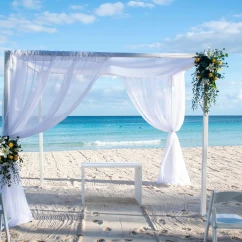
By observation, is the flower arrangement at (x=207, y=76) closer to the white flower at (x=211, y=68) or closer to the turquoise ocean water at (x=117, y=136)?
the white flower at (x=211, y=68)

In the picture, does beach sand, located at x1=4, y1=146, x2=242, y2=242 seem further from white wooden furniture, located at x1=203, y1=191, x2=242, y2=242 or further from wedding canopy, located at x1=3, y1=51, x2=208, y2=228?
wedding canopy, located at x1=3, y1=51, x2=208, y2=228

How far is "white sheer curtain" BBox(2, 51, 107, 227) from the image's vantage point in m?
5.14

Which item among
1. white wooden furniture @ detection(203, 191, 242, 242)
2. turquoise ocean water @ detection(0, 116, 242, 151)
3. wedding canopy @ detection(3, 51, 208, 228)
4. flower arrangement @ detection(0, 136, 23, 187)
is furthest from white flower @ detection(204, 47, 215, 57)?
turquoise ocean water @ detection(0, 116, 242, 151)

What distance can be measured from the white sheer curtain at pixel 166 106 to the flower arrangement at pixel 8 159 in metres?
2.45

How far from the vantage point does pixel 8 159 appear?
489cm

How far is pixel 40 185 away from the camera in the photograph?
24.3 feet

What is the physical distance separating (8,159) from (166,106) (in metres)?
3.24

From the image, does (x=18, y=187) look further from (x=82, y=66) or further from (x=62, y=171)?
(x=62, y=171)

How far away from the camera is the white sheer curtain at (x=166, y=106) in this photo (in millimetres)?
6766

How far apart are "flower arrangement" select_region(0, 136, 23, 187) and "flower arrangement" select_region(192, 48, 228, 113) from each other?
7.99 feet

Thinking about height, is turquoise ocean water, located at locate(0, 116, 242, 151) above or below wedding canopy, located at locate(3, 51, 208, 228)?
below

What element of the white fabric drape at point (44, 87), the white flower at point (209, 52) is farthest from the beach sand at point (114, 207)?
the white flower at point (209, 52)

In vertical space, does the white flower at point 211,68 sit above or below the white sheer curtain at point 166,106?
above

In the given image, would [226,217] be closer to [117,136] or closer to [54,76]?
[54,76]
